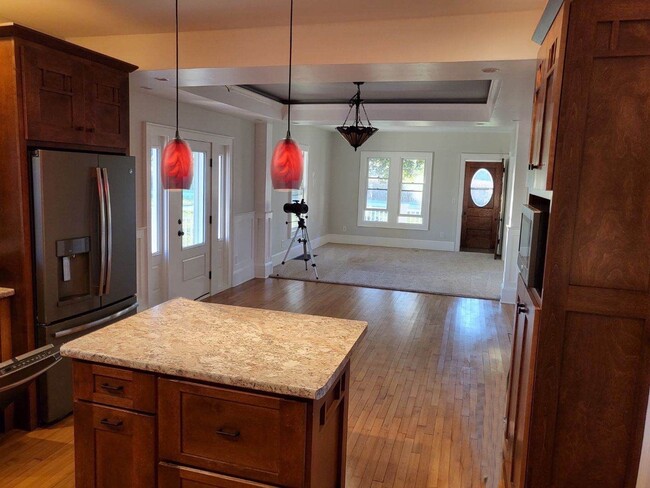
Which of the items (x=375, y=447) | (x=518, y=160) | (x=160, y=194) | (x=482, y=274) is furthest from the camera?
(x=482, y=274)

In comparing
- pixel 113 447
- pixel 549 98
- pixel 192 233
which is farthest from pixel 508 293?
pixel 113 447

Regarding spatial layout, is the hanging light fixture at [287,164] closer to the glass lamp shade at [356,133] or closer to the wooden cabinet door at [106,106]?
the wooden cabinet door at [106,106]

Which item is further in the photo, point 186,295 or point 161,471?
point 186,295

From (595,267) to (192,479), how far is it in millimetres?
1673

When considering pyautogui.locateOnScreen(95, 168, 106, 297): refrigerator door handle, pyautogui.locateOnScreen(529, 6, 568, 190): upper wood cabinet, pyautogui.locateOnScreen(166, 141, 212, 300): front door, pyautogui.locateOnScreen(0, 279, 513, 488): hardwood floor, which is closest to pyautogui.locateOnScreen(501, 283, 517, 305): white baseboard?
pyautogui.locateOnScreen(0, 279, 513, 488): hardwood floor

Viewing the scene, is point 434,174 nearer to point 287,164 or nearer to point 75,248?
point 75,248

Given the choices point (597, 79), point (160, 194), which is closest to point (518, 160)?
point (160, 194)

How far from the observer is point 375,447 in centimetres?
295

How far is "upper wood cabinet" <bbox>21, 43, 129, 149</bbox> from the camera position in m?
2.77

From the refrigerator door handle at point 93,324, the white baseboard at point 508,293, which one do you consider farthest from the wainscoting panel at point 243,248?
the white baseboard at point 508,293

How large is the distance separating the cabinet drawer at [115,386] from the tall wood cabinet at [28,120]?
1.28 meters

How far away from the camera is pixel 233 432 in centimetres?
175

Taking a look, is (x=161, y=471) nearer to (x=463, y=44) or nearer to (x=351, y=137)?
(x=463, y=44)

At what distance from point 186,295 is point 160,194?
1.35 m
